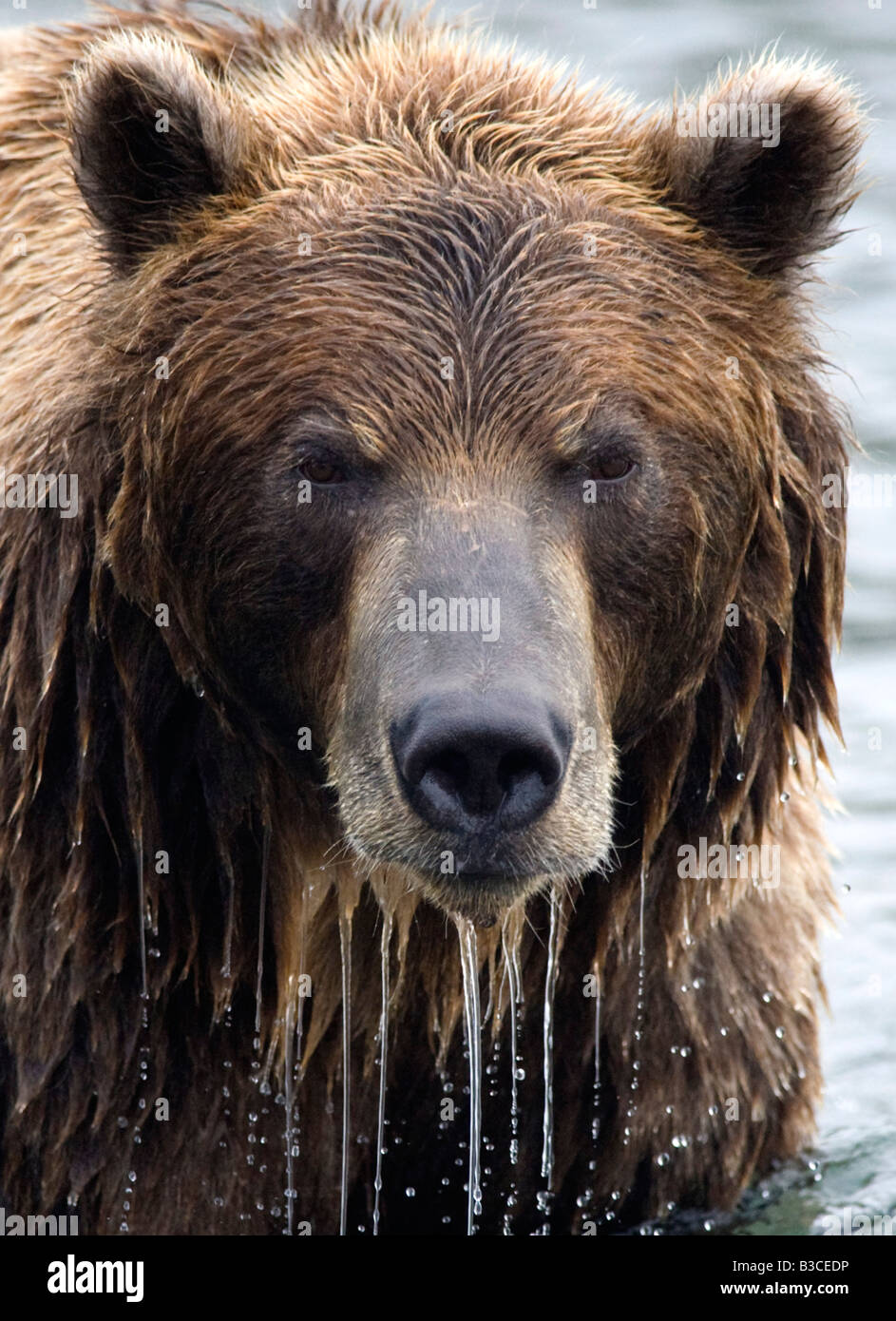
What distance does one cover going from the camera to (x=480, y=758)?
191 inches

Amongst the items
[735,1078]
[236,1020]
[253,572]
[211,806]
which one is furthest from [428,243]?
[735,1078]

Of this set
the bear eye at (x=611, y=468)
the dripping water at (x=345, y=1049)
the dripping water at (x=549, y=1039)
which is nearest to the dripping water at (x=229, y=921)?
the dripping water at (x=345, y=1049)

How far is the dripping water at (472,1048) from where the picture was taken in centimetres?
580

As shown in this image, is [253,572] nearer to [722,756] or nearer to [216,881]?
[216,881]

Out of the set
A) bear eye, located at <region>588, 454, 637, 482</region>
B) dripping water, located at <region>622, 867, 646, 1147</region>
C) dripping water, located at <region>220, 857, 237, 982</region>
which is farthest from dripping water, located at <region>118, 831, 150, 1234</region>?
bear eye, located at <region>588, 454, 637, 482</region>

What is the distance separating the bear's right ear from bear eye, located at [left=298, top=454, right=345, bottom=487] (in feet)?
2.37

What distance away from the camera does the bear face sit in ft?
17.1

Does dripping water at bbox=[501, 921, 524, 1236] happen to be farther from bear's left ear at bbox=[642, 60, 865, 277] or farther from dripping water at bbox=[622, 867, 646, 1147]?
bear's left ear at bbox=[642, 60, 865, 277]

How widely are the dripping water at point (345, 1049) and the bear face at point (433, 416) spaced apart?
1.88ft

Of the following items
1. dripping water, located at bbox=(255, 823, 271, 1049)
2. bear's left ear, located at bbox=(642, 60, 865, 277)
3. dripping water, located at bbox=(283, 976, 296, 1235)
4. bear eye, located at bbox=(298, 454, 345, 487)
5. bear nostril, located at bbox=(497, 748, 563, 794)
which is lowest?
dripping water, located at bbox=(283, 976, 296, 1235)

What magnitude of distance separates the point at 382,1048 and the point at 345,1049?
0.36ft

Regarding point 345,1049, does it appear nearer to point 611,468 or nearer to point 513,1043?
point 513,1043

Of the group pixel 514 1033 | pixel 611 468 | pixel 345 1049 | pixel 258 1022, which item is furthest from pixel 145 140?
pixel 514 1033

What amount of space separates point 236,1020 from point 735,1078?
1480mm
